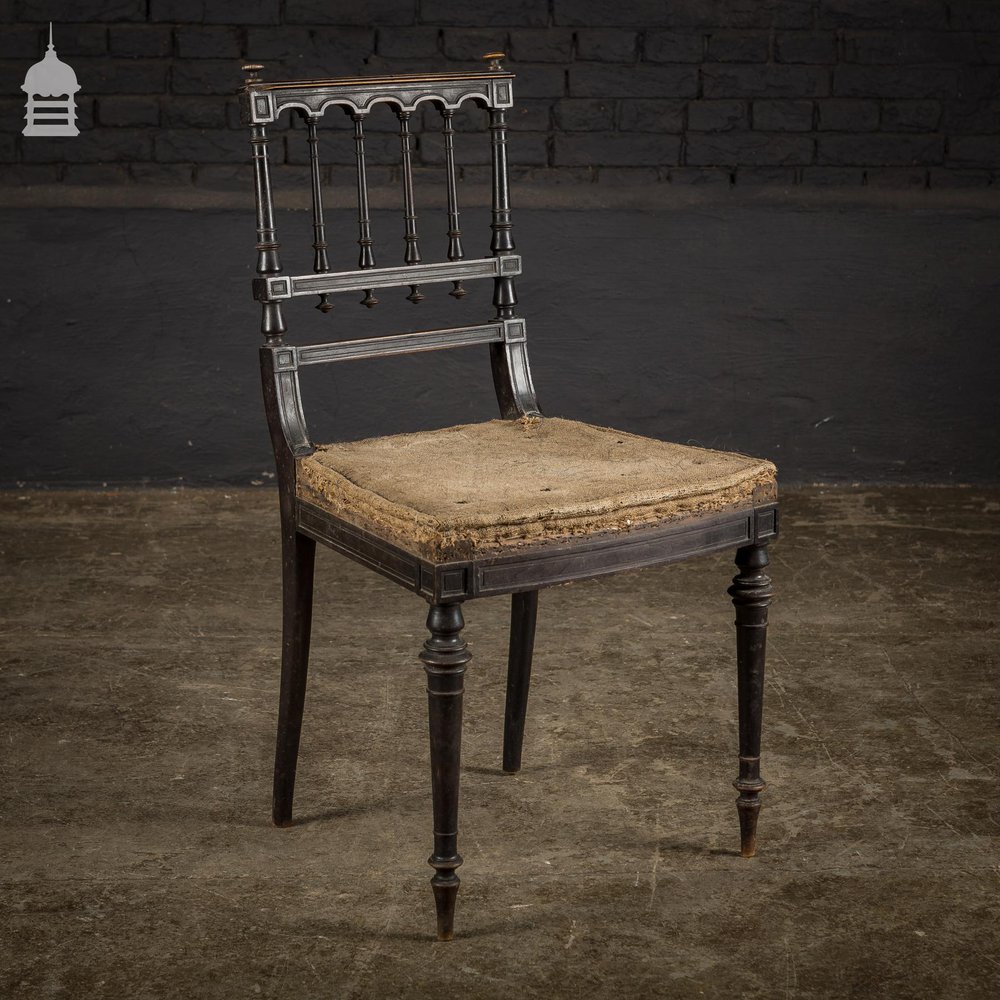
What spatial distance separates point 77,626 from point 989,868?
5.57 ft

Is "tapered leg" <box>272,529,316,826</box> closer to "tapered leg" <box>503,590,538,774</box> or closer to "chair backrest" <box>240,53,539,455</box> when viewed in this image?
"chair backrest" <box>240,53,539,455</box>

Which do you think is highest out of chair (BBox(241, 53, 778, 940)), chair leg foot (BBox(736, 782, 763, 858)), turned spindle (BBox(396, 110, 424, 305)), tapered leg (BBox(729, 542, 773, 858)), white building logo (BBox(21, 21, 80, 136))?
white building logo (BBox(21, 21, 80, 136))

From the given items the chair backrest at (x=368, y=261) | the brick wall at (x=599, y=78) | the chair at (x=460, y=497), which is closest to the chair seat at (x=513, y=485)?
the chair at (x=460, y=497)

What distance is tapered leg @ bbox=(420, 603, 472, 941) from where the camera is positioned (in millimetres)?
1532

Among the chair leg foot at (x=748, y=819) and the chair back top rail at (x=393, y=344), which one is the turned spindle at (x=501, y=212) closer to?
the chair back top rail at (x=393, y=344)

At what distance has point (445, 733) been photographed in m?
1.57

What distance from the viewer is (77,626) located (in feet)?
8.84

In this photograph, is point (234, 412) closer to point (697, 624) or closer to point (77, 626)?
point (77, 626)

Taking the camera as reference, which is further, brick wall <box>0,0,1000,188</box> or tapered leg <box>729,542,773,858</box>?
brick wall <box>0,0,1000,188</box>

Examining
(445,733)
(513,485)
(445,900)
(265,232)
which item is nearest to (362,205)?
(265,232)

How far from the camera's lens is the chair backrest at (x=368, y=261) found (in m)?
1.78

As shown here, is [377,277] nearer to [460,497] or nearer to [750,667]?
[460,497]

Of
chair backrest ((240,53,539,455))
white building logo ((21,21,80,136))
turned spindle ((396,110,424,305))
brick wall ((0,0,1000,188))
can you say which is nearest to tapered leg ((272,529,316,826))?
chair backrest ((240,53,539,455))

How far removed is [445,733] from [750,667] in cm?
42
